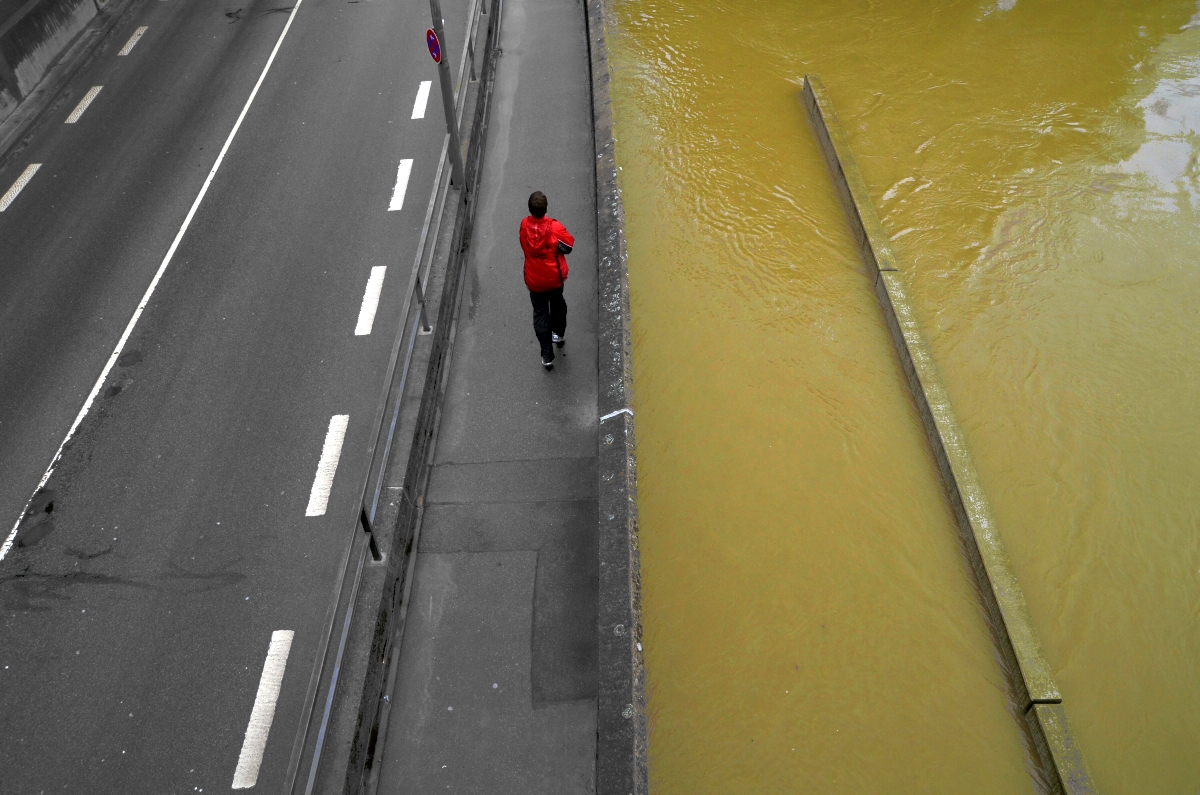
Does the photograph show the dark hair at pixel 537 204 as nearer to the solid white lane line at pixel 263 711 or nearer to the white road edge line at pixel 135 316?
the solid white lane line at pixel 263 711

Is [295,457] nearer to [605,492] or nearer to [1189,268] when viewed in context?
[605,492]

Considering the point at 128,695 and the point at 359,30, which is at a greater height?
the point at 359,30

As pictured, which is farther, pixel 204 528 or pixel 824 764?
pixel 204 528

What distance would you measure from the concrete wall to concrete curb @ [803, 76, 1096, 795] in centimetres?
1240

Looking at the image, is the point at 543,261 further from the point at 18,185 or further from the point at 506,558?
the point at 18,185

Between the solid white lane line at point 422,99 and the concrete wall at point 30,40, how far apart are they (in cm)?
614

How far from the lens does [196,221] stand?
11.1m

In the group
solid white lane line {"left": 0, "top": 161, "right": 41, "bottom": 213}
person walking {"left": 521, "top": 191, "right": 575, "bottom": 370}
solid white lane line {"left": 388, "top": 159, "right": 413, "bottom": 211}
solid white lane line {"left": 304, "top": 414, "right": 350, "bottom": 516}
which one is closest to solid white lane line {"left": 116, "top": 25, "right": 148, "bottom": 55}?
solid white lane line {"left": 0, "top": 161, "right": 41, "bottom": 213}

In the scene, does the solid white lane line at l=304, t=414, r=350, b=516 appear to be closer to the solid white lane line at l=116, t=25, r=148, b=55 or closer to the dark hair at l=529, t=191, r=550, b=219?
the dark hair at l=529, t=191, r=550, b=219

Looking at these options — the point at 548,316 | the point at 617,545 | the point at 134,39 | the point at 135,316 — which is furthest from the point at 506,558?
the point at 134,39

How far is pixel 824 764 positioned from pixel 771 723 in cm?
47

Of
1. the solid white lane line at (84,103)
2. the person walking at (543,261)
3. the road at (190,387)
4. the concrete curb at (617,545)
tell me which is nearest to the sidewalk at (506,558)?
the concrete curb at (617,545)

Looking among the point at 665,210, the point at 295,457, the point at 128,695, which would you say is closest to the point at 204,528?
the point at 295,457

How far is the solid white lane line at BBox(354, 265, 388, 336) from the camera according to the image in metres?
9.40
